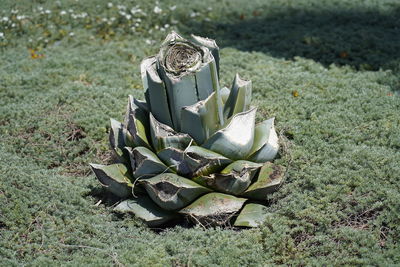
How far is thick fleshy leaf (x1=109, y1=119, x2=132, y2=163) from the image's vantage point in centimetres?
418

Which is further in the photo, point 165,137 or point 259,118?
point 259,118

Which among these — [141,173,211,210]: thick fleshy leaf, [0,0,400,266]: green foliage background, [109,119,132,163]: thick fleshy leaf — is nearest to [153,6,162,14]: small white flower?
[0,0,400,266]: green foliage background

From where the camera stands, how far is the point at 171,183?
3723mm

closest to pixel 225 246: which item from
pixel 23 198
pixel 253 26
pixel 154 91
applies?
pixel 154 91

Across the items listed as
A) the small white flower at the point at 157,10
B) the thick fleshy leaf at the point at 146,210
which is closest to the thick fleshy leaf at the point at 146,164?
the thick fleshy leaf at the point at 146,210

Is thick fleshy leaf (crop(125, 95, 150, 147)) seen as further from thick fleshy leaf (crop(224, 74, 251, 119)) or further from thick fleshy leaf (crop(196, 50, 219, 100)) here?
thick fleshy leaf (crop(224, 74, 251, 119))

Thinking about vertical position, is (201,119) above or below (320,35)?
above

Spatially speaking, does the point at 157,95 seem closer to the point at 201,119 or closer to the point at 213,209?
the point at 201,119

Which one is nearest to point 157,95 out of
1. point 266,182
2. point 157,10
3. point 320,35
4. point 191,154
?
point 191,154

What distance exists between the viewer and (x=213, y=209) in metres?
3.80

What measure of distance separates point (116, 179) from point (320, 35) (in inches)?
174

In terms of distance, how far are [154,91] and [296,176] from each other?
1293 millimetres

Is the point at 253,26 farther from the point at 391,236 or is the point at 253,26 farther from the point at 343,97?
the point at 391,236

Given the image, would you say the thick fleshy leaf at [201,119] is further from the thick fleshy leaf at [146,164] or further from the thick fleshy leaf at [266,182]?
the thick fleshy leaf at [266,182]
